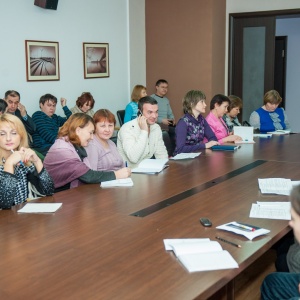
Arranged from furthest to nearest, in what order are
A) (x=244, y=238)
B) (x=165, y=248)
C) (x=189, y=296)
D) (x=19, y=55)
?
(x=19, y=55), (x=244, y=238), (x=165, y=248), (x=189, y=296)

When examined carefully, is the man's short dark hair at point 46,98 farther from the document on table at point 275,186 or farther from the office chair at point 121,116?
the document on table at point 275,186

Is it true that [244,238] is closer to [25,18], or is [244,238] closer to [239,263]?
[239,263]

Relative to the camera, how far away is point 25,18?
6.46 metres

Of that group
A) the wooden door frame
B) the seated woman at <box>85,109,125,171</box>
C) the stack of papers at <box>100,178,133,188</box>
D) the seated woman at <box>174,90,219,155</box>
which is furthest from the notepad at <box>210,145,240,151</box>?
the wooden door frame

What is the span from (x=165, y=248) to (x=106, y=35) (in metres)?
6.32

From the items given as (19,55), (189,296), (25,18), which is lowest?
(189,296)

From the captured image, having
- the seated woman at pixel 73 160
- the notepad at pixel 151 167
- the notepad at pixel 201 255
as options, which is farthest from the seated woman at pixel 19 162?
the notepad at pixel 201 255

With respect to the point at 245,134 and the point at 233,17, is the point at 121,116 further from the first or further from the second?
the point at 233,17

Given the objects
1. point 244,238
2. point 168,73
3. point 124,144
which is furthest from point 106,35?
point 244,238

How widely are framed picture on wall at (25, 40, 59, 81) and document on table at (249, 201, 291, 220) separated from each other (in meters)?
4.51

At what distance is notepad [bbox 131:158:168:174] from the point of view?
385cm

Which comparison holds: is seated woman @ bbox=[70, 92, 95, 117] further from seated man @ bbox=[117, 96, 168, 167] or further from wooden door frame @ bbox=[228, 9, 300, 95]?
wooden door frame @ bbox=[228, 9, 300, 95]

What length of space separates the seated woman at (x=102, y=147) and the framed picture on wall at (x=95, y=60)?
3.67m

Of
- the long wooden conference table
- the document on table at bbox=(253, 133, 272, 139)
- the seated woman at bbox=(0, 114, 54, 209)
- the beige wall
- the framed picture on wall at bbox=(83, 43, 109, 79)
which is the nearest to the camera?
the long wooden conference table
